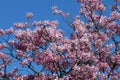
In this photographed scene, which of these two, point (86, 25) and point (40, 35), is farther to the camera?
point (86, 25)

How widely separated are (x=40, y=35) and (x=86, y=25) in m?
3.52

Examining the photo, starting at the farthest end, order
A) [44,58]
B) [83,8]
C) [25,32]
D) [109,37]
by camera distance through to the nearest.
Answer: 1. [83,8]
2. [109,37]
3. [25,32]
4. [44,58]

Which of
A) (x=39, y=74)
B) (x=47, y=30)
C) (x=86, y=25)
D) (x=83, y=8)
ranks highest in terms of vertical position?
(x=83, y=8)

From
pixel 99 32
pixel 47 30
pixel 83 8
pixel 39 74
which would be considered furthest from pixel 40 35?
pixel 83 8

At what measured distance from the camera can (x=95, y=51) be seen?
61.3ft

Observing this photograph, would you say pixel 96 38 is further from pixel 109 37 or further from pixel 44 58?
pixel 44 58

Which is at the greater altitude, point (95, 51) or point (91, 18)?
point (91, 18)

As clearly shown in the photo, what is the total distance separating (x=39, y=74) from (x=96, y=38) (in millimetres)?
3277

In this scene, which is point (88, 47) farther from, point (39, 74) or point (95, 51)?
point (39, 74)

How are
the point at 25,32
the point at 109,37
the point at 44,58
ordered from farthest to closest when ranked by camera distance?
the point at 109,37
the point at 25,32
the point at 44,58

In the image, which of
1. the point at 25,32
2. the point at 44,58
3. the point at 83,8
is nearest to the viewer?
the point at 44,58

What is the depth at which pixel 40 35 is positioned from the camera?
18.6 meters

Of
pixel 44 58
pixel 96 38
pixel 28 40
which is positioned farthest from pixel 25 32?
pixel 96 38

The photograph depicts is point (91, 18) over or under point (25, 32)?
over
